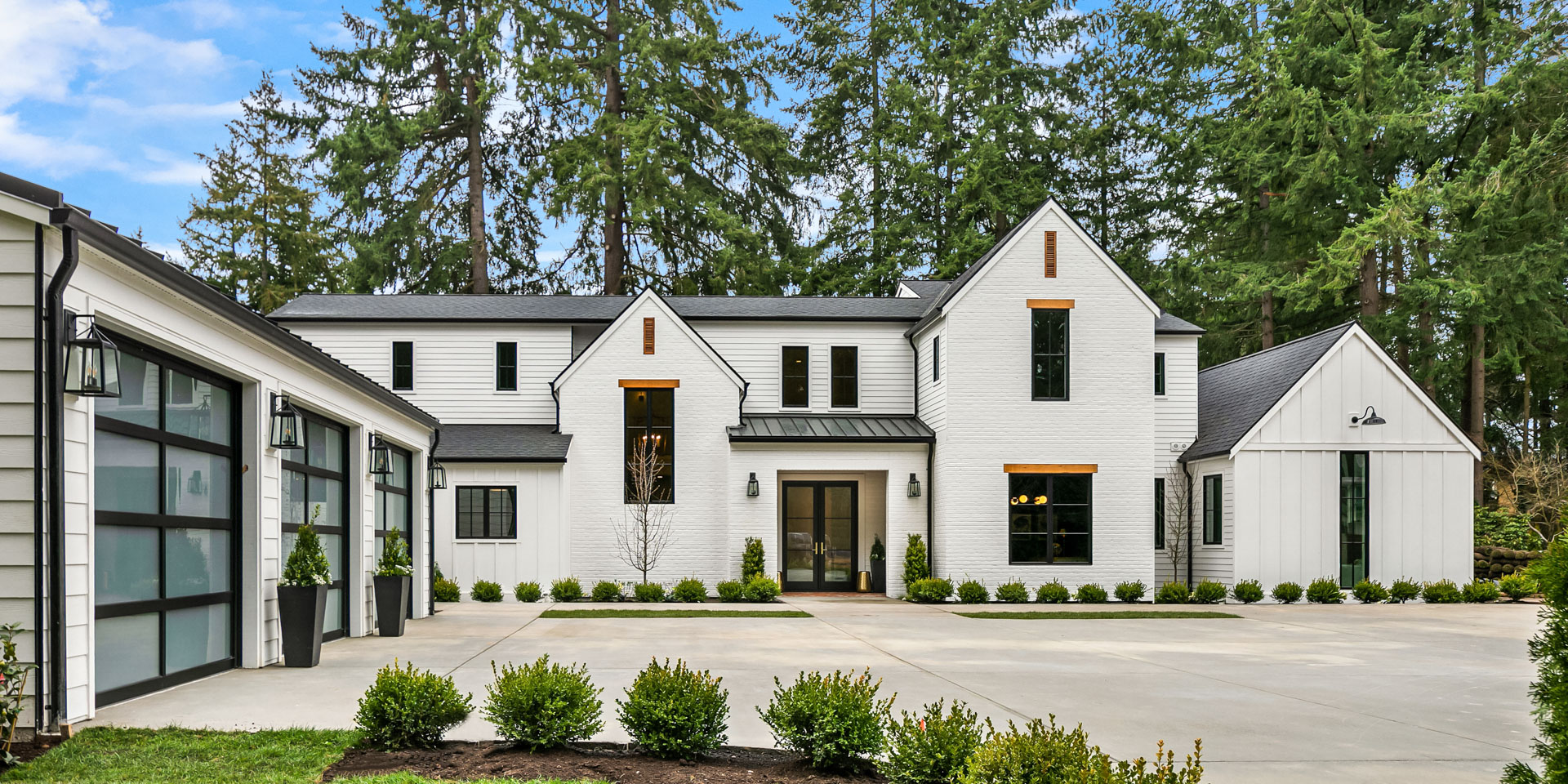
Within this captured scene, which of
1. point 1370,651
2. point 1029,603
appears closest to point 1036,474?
point 1029,603

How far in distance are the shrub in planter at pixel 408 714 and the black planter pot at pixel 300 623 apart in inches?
183

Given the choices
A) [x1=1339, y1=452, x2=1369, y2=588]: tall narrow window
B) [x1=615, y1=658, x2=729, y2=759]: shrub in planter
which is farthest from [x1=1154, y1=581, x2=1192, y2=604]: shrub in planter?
[x1=615, y1=658, x2=729, y2=759]: shrub in planter

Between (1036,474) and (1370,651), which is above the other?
(1036,474)

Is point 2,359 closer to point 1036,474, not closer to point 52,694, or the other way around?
point 52,694

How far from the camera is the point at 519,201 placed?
40094 mm

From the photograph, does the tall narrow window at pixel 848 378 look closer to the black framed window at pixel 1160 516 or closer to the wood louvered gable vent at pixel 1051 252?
the wood louvered gable vent at pixel 1051 252

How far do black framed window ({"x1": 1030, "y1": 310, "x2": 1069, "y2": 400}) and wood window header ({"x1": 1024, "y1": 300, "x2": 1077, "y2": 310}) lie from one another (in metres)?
0.07

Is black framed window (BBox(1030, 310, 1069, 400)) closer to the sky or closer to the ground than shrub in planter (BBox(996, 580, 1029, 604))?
closer to the sky

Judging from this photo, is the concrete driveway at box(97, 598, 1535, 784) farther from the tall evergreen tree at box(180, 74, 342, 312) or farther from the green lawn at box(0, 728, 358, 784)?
the tall evergreen tree at box(180, 74, 342, 312)

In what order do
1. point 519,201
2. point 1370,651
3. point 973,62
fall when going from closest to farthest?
point 1370,651 → point 973,62 → point 519,201

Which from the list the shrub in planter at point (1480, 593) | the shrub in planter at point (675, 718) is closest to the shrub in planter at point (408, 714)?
the shrub in planter at point (675, 718)

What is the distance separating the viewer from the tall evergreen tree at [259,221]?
127 feet

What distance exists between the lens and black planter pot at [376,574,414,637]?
1394 centimetres

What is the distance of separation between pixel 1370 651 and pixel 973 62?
89.7ft
